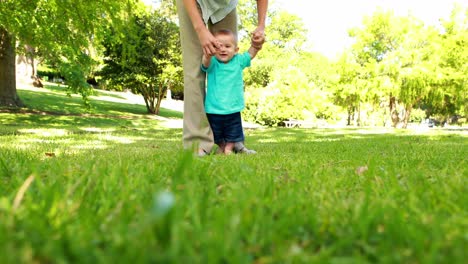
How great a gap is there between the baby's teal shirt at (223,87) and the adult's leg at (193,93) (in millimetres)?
71

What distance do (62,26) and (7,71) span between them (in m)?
5.08

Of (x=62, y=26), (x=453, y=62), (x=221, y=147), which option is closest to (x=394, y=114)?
(x=453, y=62)

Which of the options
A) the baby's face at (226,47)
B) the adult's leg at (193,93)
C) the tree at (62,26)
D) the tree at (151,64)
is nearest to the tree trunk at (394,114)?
the tree at (151,64)

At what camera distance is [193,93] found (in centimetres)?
376

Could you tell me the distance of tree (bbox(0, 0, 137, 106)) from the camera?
29.6 ft

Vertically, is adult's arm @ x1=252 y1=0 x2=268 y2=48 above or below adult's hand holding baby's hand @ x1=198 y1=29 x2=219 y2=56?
above

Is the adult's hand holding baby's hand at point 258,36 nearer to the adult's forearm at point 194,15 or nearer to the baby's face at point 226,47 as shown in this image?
the baby's face at point 226,47

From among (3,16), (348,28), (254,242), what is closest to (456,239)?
(254,242)

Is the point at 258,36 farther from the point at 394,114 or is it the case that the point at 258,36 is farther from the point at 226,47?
the point at 394,114

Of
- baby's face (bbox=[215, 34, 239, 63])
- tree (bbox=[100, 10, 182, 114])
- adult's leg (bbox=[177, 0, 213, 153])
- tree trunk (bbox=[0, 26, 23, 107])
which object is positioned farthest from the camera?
tree (bbox=[100, 10, 182, 114])

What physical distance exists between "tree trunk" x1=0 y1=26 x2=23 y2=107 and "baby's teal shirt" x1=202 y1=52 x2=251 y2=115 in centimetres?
1137

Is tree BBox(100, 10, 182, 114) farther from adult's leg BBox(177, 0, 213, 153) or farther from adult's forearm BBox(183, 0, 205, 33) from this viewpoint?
adult's forearm BBox(183, 0, 205, 33)

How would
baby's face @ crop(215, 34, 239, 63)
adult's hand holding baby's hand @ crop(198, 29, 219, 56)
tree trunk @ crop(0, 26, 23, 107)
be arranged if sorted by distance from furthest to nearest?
tree trunk @ crop(0, 26, 23, 107)
baby's face @ crop(215, 34, 239, 63)
adult's hand holding baby's hand @ crop(198, 29, 219, 56)

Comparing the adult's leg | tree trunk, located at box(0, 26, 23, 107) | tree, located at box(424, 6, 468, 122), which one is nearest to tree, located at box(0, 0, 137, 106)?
tree trunk, located at box(0, 26, 23, 107)
